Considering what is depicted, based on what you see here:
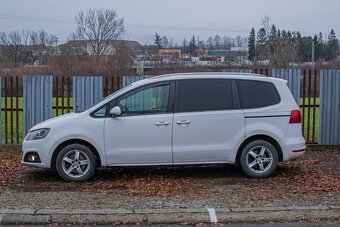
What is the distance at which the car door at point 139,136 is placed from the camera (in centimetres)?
822

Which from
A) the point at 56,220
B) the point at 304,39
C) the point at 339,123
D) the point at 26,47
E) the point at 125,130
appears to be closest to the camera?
the point at 56,220

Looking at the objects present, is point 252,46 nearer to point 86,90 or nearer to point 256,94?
point 86,90

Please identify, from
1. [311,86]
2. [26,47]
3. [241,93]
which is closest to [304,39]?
[26,47]

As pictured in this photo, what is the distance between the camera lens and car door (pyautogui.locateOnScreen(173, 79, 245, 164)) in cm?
830

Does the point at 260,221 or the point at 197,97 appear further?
the point at 197,97

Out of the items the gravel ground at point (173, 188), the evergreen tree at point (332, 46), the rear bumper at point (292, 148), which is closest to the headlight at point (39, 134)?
the gravel ground at point (173, 188)

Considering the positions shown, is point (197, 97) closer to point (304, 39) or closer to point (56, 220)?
point (56, 220)

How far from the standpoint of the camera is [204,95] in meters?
8.55

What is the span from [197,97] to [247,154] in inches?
49.7

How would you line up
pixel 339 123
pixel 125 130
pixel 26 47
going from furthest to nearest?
pixel 26 47, pixel 339 123, pixel 125 130

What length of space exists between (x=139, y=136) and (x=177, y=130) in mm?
627

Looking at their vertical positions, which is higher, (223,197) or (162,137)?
(162,137)

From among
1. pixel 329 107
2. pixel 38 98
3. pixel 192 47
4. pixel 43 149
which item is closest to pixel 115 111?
pixel 43 149

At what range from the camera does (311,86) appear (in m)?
12.3
